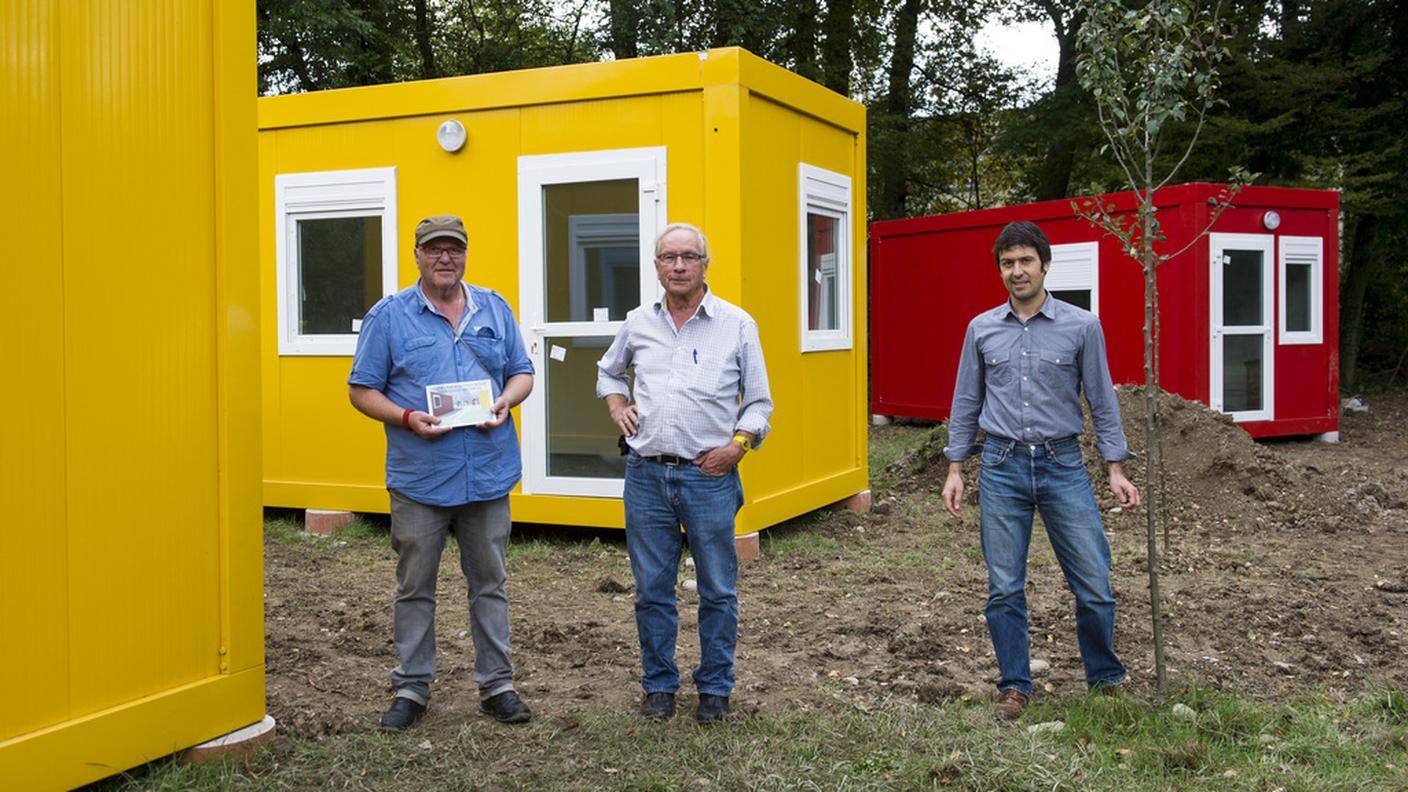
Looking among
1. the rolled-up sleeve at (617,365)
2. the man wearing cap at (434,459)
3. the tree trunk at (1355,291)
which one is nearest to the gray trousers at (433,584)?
the man wearing cap at (434,459)

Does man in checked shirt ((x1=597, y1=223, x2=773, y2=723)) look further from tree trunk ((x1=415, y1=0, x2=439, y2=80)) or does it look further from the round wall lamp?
tree trunk ((x1=415, y1=0, x2=439, y2=80))

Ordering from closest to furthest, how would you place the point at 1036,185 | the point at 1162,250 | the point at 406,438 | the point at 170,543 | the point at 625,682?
the point at 170,543
the point at 406,438
the point at 625,682
the point at 1162,250
the point at 1036,185

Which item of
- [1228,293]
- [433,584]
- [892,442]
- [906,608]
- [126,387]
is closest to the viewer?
[126,387]

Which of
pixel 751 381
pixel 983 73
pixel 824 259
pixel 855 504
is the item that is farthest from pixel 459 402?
pixel 983 73

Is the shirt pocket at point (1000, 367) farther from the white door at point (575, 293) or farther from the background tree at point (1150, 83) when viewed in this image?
the white door at point (575, 293)

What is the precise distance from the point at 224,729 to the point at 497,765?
2.91 ft

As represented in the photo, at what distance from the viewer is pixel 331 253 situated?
8875mm

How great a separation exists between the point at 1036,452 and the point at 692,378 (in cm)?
125

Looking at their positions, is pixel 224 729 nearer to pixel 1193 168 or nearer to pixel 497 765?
pixel 497 765

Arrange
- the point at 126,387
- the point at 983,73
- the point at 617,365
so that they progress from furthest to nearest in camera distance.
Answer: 1. the point at 983,73
2. the point at 617,365
3. the point at 126,387

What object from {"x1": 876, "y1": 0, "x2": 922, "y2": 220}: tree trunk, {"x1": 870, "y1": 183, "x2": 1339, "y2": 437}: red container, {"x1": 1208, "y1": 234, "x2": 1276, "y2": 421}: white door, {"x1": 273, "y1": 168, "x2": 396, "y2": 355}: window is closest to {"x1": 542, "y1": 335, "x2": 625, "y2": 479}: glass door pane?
{"x1": 273, "y1": 168, "x2": 396, "y2": 355}: window

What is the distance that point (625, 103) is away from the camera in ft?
26.0

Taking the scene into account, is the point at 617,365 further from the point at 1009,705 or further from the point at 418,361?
the point at 1009,705

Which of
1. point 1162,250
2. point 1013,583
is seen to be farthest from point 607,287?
point 1162,250
